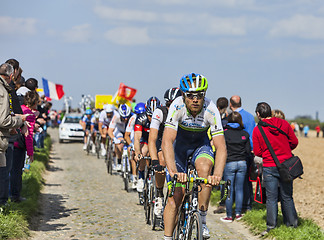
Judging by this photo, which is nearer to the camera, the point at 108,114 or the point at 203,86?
the point at 203,86

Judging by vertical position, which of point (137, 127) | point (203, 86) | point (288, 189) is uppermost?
point (203, 86)

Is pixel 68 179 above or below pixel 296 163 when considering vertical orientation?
below

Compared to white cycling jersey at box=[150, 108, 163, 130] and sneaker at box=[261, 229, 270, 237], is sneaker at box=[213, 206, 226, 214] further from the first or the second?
white cycling jersey at box=[150, 108, 163, 130]

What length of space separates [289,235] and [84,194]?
5.87m

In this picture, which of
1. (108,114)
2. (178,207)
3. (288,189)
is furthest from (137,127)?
(108,114)

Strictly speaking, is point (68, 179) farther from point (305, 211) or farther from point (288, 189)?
point (288, 189)

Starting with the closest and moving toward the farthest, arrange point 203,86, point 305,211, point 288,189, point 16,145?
point 203,86 < point 288,189 < point 16,145 < point 305,211

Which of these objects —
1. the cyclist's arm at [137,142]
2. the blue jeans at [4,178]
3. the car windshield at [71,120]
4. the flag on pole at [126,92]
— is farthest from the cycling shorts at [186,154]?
the car windshield at [71,120]

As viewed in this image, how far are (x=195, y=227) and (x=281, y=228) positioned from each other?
3146 mm

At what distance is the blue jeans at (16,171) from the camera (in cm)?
948

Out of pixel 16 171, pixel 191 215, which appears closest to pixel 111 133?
pixel 16 171

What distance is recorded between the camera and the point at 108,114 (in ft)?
57.8

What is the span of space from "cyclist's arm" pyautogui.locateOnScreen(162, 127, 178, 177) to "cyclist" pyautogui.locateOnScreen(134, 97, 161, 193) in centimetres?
293

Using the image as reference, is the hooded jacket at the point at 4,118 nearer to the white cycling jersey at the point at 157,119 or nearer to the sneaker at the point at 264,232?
the white cycling jersey at the point at 157,119
